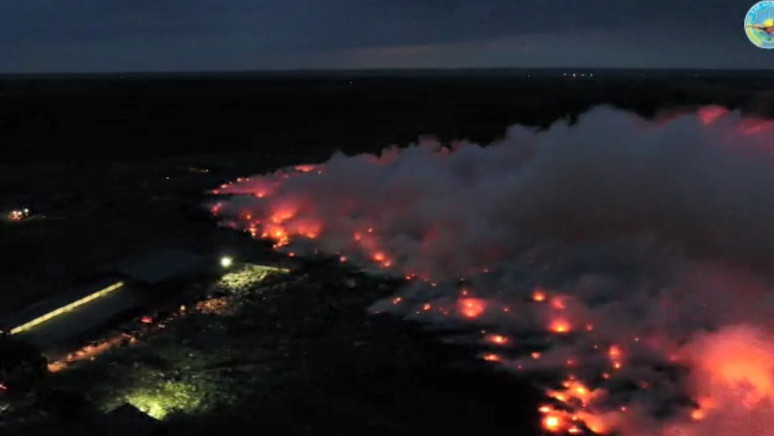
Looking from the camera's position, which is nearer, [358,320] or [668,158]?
[358,320]

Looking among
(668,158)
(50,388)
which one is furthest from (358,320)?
(668,158)

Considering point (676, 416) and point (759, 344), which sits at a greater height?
point (759, 344)

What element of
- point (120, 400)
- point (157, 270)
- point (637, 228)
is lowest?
point (120, 400)

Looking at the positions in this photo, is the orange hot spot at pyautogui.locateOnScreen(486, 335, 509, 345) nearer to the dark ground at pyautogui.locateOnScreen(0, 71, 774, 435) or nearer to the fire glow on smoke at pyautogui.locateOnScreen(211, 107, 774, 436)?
the fire glow on smoke at pyautogui.locateOnScreen(211, 107, 774, 436)

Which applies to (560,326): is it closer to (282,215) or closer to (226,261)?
(226,261)

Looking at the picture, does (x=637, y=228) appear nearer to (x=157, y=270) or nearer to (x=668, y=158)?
(x=668, y=158)

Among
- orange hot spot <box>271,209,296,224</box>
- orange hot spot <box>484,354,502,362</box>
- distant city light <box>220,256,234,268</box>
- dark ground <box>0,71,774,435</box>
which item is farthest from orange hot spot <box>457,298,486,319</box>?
orange hot spot <box>271,209,296,224</box>

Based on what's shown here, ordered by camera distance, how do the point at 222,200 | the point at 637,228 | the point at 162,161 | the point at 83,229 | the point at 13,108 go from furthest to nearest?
the point at 13,108, the point at 162,161, the point at 222,200, the point at 83,229, the point at 637,228
